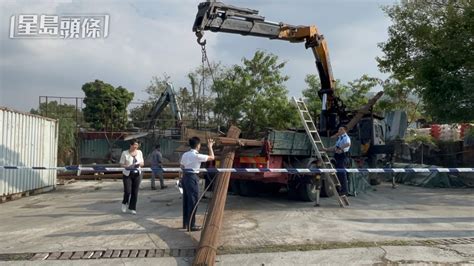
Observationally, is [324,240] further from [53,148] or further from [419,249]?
[53,148]

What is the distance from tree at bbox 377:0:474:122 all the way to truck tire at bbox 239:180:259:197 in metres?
7.51

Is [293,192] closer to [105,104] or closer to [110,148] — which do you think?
[110,148]

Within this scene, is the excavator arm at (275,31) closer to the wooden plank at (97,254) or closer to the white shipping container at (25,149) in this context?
the wooden plank at (97,254)

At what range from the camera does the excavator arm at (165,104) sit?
26.4m

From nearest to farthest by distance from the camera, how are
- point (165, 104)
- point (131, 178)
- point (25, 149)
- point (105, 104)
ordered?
point (131, 178)
point (25, 149)
point (165, 104)
point (105, 104)

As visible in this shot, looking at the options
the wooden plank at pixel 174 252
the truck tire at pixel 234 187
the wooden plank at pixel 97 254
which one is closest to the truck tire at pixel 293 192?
the truck tire at pixel 234 187

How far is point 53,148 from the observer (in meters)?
15.8

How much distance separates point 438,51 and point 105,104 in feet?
85.3

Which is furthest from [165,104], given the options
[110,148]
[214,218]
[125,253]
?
[125,253]

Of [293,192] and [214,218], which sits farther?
[293,192]

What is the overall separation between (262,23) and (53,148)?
8.78 m

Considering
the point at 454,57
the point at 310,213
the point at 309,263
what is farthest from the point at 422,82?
the point at 309,263

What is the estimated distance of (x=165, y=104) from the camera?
27266 millimetres

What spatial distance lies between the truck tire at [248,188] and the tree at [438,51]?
7.51 m
